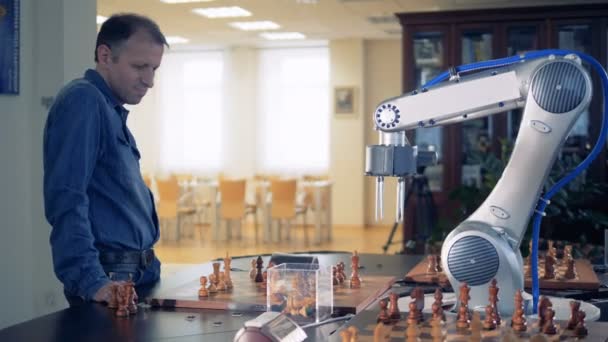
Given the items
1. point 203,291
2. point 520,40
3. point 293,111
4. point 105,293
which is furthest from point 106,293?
point 293,111

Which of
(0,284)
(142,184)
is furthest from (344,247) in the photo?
(142,184)

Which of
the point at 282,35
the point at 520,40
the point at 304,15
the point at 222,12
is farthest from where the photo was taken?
the point at 282,35

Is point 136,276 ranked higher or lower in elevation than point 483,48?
lower

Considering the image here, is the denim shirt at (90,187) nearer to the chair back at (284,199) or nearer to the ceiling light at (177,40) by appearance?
the chair back at (284,199)

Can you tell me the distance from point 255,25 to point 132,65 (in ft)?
25.1

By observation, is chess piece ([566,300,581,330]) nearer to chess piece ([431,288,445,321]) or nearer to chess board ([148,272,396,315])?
chess piece ([431,288,445,321])

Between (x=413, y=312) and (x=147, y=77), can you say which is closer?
(x=413, y=312)

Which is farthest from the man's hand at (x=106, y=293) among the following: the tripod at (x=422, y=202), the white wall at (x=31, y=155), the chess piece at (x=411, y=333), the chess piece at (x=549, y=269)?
the tripod at (x=422, y=202)

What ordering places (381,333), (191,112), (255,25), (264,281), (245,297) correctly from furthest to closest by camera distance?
(191,112)
(255,25)
(264,281)
(245,297)
(381,333)

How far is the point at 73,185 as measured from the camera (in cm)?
180

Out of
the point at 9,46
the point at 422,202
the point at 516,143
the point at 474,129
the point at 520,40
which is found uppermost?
the point at 520,40

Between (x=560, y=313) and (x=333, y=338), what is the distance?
53cm

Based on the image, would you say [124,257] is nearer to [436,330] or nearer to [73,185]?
[73,185]

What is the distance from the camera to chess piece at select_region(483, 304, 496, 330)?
142 cm
